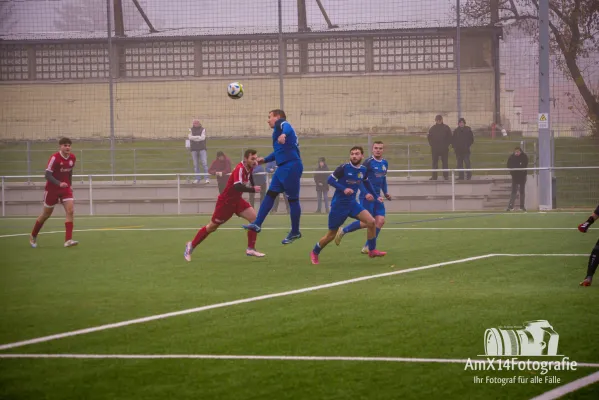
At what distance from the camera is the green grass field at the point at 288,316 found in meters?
6.00

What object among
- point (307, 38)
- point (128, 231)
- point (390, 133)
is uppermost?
point (307, 38)

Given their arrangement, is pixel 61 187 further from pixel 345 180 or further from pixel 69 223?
pixel 345 180

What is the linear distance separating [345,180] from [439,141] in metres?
14.9

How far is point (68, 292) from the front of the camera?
10.4 metres

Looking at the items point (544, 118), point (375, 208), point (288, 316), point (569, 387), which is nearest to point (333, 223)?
point (375, 208)

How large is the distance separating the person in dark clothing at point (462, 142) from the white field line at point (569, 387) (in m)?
21.6

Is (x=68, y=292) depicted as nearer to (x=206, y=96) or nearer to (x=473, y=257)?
(x=473, y=257)

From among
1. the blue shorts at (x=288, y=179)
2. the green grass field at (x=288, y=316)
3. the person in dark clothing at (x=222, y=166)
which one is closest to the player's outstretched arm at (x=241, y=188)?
the blue shorts at (x=288, y=179)

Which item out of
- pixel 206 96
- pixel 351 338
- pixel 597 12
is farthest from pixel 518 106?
pixel 351 338

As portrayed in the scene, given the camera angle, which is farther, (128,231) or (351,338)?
(128,231)

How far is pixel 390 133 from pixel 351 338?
89.3 feet

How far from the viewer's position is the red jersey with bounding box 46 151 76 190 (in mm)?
16125

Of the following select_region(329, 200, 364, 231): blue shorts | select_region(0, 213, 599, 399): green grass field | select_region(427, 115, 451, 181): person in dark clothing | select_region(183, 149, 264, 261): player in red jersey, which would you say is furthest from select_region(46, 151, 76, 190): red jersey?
select_region(427, 115, 451, 181): person in dark clothing

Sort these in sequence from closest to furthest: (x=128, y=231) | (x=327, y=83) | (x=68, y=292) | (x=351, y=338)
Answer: (x=351, y=338), (x=68, y=292), (x=128, y=231), (x=327, y=83)
